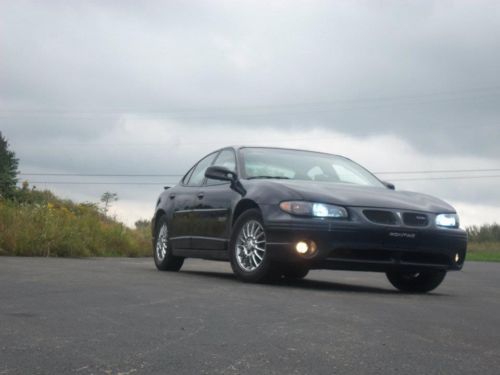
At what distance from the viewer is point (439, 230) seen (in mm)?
8203

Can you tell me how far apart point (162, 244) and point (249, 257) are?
2704mm

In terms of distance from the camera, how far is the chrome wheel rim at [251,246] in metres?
8.22

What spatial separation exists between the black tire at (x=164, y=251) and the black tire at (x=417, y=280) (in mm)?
2828

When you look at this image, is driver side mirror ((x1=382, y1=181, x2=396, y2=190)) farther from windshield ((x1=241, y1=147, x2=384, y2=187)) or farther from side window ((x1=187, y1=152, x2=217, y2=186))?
side window ((x1=187, y1=152, x2=217, y2=186))

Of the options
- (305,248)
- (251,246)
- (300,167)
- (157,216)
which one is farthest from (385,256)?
(157,216)

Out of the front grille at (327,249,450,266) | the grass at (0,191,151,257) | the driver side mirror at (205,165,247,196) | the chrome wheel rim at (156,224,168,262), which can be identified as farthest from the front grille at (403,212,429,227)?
the grass at (0,191,151,257)

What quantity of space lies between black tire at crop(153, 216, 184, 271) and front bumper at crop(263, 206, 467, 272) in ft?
9.04

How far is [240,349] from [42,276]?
14.3 feet

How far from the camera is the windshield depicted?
29.7 ft

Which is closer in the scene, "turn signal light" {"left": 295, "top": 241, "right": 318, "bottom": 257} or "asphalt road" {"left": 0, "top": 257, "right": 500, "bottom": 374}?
"asphalt road" {"left": 0, "top": 257, "right": 500, "bottom": 374}

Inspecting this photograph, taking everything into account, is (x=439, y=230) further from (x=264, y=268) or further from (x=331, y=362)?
(x=331, y=362)

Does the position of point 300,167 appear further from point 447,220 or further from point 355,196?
point 447,220

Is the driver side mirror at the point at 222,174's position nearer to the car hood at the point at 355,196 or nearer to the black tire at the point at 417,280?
the car hood at the point at 355,196

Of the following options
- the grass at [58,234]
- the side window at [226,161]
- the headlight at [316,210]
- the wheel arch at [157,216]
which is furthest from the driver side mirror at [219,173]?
the grass at [58,234]
